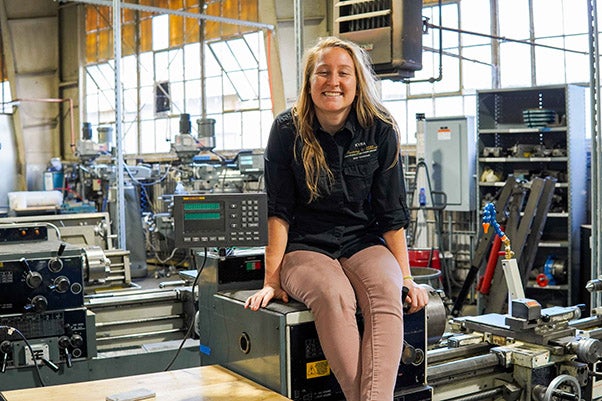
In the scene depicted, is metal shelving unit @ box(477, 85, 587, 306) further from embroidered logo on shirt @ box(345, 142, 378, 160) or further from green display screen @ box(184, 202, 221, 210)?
green display screen @ box(184, 202, 221, 210)

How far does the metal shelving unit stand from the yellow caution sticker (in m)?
4.34

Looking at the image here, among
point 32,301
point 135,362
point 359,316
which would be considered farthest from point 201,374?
point 135,362

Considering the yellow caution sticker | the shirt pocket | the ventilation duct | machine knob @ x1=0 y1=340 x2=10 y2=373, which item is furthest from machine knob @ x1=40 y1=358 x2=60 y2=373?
the ventilation duct

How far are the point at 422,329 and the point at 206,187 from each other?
616 cm

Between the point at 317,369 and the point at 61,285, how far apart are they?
139 centimetres

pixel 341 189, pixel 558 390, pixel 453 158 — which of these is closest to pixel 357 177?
pixel 341 189

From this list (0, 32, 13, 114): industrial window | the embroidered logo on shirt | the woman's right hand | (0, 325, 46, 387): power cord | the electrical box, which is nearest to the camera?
the woman's right hand

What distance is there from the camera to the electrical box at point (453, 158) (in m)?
6.53

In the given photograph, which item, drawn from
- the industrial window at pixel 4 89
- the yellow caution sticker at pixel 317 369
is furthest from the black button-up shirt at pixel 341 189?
the industrial window at pixel 4 89

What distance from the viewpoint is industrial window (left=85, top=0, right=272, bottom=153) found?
10.5 m

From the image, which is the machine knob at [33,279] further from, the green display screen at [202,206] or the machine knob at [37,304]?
the green display screen at [202,206]

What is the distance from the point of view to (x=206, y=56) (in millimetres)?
11188

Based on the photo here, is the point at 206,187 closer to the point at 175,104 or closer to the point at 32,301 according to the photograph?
the point at 175,104

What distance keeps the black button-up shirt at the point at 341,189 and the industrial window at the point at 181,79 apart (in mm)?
8101
